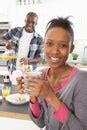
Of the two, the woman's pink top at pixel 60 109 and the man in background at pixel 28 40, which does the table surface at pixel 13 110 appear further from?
the man in background at pixel 28 40

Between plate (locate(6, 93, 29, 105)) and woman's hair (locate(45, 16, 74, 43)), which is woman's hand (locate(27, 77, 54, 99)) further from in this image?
plate (locate(6, 93, 29, 105))

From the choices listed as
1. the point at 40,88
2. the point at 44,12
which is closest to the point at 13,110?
the point at 40,88

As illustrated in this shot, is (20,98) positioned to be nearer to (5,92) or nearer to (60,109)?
(5,92)

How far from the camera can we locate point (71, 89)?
990 mm

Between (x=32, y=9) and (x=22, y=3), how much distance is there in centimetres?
18

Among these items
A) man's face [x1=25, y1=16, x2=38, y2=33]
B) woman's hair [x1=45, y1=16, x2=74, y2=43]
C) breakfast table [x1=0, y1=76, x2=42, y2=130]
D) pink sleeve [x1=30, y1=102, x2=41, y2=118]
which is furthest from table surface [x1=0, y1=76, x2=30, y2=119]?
man's face [x1=25, y1=16, x2=38, y2=33]

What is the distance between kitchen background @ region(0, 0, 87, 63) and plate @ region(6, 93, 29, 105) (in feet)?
7.55

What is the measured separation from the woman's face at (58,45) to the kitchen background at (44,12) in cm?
280

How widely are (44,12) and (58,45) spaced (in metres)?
2.92

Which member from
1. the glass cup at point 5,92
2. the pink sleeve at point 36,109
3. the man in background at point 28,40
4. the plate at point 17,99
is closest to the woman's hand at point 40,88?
the pink sleeve at point 36,109

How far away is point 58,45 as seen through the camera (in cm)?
104

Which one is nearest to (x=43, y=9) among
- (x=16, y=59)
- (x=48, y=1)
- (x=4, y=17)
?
(x=48, y=1)

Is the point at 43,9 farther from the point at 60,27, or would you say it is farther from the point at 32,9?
the point at 60,27

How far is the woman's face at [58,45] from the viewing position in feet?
3.39
